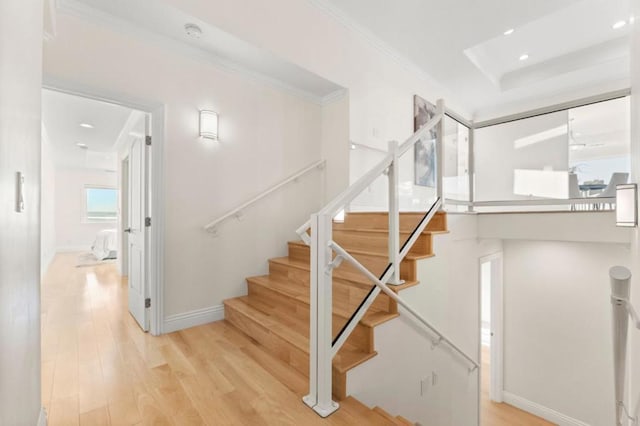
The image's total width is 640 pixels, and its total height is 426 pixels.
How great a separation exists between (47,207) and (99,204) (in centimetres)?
210

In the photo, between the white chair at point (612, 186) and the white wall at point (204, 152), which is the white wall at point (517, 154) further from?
the white wall at point (204, 152)

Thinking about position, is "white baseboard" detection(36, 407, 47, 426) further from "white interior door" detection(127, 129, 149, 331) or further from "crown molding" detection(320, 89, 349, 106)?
"crown molding" detection(320, 89, 349, 106)

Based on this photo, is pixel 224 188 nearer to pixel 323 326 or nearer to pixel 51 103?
pixel 323 326

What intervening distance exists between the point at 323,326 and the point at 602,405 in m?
4.28

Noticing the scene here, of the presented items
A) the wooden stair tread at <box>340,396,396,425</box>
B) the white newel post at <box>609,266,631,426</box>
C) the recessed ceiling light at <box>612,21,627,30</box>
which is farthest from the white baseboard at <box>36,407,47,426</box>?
the recessed ceiling light at <box>612,21,627,30</box>

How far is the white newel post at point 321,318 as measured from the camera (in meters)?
1.55

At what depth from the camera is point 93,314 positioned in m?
3.04

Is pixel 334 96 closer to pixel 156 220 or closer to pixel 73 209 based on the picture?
pixel 156 220

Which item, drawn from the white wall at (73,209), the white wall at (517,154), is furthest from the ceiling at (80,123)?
the white wall at (517,154)

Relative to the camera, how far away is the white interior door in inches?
102

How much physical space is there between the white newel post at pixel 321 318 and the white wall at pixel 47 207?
6284 millimetres

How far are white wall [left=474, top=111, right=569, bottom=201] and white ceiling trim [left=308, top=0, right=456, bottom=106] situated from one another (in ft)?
5.76

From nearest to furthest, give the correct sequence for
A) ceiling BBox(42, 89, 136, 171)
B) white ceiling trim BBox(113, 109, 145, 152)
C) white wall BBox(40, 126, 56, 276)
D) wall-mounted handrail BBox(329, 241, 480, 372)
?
1. wall-mounted handrail BBox(329, 241, 480, 372)
2. ceiling BBox(42, 89, 136, 171)
3. white ceiling trim BBox(113, 109, 145, 152)
4. white wall BBox(40, 126, 56, 276)

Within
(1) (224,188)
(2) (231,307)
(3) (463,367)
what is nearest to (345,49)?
(1) (224,188)
